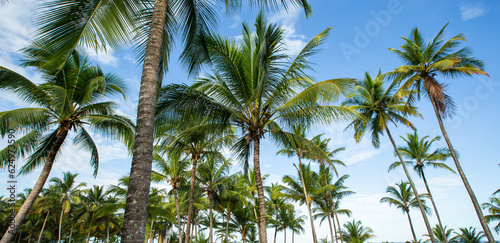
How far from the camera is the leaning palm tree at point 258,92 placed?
8.10 m

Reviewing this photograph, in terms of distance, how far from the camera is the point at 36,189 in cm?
760

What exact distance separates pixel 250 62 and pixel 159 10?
17.0 ft

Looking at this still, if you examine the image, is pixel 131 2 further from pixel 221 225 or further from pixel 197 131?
pixel 221 225

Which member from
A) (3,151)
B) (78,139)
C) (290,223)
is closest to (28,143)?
(3,151)

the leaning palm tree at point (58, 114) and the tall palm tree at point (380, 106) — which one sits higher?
the tall palm tree at point (380, 106)

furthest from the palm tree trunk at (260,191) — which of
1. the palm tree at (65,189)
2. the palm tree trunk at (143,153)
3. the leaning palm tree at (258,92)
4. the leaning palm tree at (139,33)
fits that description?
the palm tree at (65,189)

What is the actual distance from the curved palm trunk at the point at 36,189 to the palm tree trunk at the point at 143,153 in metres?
5.83

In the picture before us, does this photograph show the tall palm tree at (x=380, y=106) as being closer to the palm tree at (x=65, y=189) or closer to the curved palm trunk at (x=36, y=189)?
the curved palm trunk at (x=36, y=189)

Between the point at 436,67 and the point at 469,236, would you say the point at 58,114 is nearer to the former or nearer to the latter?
the point at 436,67

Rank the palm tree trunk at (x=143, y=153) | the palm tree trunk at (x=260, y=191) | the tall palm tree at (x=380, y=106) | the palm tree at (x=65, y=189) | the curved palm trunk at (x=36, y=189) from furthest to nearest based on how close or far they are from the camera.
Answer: the palm tree at (x=65, y=189) → the tall palm tree at (x=380, y=106) → the palm tree trunk at (x=260, y=191) → the curved palm trunk at (x=36, y=189) → the palm tree trunk at (x=143, y=153)

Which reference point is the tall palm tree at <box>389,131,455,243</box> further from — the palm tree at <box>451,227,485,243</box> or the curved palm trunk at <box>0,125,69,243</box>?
the curved palm trunk at <box>0,125,69,243</box>

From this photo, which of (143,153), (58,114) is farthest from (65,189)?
(143,153)

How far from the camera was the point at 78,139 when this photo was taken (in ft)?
32.4

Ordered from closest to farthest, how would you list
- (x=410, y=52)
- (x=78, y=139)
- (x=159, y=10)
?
(x=159, y=10)
(x=78, y=139)
(x=410, y=52)
